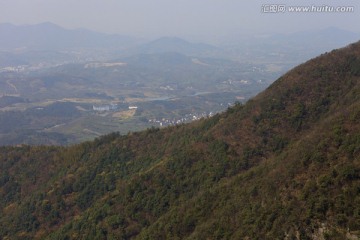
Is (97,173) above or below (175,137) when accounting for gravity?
below

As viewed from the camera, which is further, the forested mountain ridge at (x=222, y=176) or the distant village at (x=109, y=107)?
the distant village at (x=109, y=107)

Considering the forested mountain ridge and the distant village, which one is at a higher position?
the forested mountain ridge

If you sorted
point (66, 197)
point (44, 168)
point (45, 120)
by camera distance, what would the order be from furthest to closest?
point (45, 120) < point (44, 168) < point (66, 197)

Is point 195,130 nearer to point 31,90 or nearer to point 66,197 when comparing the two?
point 66,197

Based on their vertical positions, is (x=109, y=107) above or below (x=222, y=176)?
below

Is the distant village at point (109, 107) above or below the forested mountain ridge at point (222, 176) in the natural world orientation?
below

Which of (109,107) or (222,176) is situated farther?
(109,107)

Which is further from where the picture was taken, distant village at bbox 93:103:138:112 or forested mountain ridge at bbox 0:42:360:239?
distant village at bbox 93:103:138:112

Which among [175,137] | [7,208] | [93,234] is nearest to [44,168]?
[7,208]
